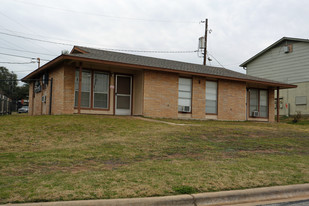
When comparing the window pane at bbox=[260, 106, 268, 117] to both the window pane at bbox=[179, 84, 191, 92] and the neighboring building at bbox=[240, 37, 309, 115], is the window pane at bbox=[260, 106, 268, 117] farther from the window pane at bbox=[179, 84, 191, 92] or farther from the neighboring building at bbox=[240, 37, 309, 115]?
the window pane at bbox=[179, 84, 191, 92]

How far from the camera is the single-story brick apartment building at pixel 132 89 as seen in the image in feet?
52.2

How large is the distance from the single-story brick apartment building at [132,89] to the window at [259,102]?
2053 millimetres

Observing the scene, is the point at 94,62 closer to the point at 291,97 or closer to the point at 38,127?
the point at 38,127

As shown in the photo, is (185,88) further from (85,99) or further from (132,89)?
(85,99)

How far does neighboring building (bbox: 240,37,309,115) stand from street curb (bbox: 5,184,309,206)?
78.9 ft

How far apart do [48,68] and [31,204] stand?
14.7m

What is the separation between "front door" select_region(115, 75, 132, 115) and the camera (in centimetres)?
1752

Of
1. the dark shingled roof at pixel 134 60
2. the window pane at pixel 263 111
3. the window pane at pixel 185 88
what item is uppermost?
the dark shingled roof at pixel 134 60

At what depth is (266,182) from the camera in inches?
249

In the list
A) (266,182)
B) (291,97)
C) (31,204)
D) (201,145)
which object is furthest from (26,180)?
(291,97)

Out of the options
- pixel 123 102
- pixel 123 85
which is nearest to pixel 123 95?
pixel 123 102

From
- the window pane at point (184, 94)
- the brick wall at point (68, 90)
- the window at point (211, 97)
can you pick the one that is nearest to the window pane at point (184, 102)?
the window pane at point (184, 94)

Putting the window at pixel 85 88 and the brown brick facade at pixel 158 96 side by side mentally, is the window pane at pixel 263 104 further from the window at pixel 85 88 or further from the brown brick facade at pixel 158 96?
the window at pixel 85 88

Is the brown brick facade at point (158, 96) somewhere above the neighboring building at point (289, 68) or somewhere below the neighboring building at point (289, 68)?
below
